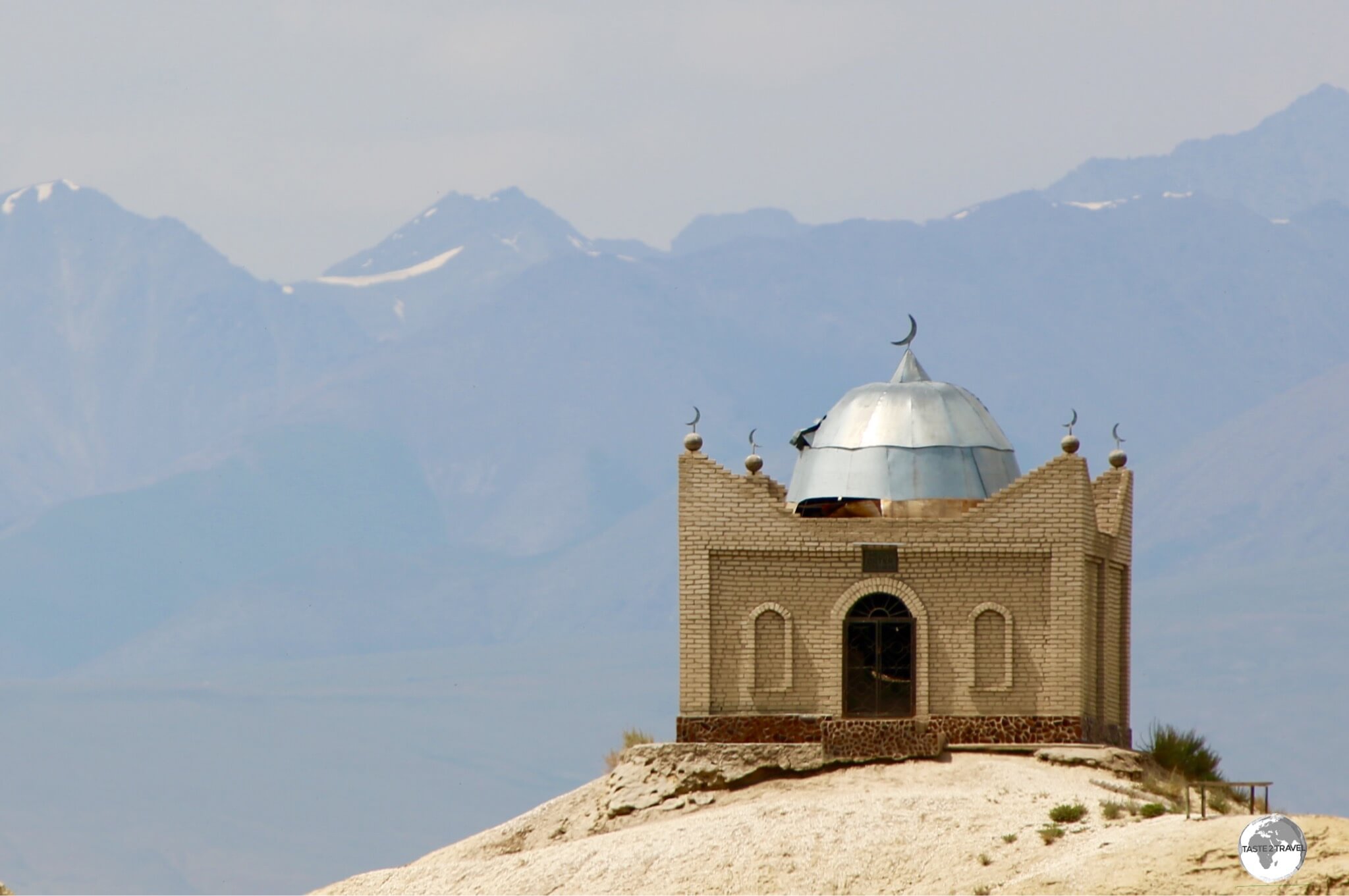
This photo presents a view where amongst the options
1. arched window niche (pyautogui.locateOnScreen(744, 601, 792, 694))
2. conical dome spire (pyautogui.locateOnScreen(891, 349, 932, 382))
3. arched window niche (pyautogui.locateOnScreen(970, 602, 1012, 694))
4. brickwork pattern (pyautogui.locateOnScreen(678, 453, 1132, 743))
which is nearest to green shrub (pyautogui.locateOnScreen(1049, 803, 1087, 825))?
brickwork pattern (pyautogui.locateOnScreen(678, 453, 1132, 743))

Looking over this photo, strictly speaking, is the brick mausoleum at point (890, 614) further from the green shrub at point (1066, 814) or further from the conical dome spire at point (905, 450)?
the green shrub at point (1066, 814)

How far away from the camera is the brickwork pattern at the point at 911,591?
49406 millimetres

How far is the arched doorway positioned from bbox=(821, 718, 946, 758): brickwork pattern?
1451 millimetres

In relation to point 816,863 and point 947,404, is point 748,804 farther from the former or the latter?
point 947,404

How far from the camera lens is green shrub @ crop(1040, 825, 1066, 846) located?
41875 millimetres

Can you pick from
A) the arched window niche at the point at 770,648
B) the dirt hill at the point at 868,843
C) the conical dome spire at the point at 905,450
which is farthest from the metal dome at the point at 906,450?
the dirt hill at the point at 868,843

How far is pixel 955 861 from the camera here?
42.2 m

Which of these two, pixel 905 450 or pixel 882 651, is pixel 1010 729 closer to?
pixel 882 651

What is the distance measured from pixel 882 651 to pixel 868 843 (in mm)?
6882

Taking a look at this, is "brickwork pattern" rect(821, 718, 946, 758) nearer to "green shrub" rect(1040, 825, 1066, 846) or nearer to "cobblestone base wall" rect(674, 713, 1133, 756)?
"cobblestone base wall" rect(674, 713, 1133, 756)

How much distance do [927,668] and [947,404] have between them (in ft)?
16.7

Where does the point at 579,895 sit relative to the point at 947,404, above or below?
below

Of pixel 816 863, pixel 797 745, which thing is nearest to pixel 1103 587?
pixel 797 745

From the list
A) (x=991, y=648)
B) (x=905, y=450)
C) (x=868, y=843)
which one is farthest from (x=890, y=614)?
(x=868, y=843)
